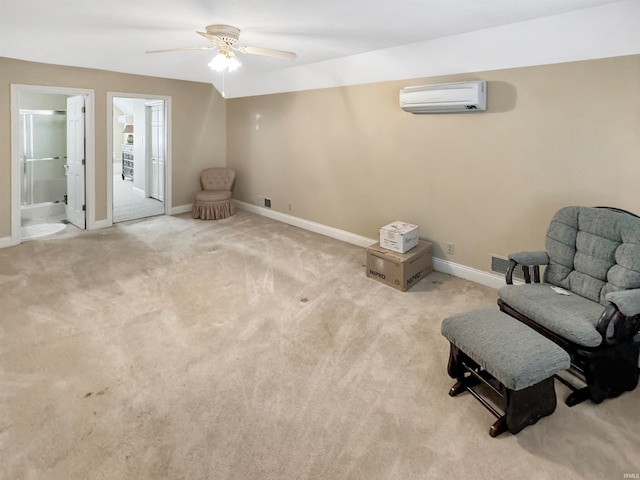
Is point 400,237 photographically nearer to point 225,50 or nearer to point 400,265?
point 400,265

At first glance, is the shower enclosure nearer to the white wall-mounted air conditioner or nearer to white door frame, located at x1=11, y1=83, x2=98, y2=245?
white door frame, located at x1=11, y1=83, x2=98, y2=245

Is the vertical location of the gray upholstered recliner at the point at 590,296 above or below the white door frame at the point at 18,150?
below

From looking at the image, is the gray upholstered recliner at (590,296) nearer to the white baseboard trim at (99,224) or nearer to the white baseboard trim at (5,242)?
the white baseboard trim at (99,224)

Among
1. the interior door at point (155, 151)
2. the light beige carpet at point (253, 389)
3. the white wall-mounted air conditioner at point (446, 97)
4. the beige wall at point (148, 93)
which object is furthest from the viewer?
the interior door at point (155, 151)

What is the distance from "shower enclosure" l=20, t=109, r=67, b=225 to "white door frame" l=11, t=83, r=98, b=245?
89 cm

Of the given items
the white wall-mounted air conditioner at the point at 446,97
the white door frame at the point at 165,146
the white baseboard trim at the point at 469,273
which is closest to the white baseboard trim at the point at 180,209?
the white door frame at the point at 165,146

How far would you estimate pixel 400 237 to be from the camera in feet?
12.6

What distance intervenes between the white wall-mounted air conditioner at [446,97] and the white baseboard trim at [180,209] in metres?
4.34

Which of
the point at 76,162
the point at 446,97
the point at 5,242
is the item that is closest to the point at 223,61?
the point at 446,97

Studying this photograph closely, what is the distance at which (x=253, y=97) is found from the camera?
251 inches

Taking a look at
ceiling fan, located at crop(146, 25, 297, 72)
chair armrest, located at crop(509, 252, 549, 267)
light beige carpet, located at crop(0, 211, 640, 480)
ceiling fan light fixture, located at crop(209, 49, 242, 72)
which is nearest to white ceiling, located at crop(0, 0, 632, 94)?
ceiling fan, located at crop(146, 25, 297, 72)

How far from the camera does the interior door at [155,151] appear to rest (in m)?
7.10

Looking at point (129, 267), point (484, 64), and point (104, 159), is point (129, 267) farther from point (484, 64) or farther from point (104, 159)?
point (484, 64)

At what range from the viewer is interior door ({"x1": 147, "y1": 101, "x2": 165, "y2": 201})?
23.3 feet
